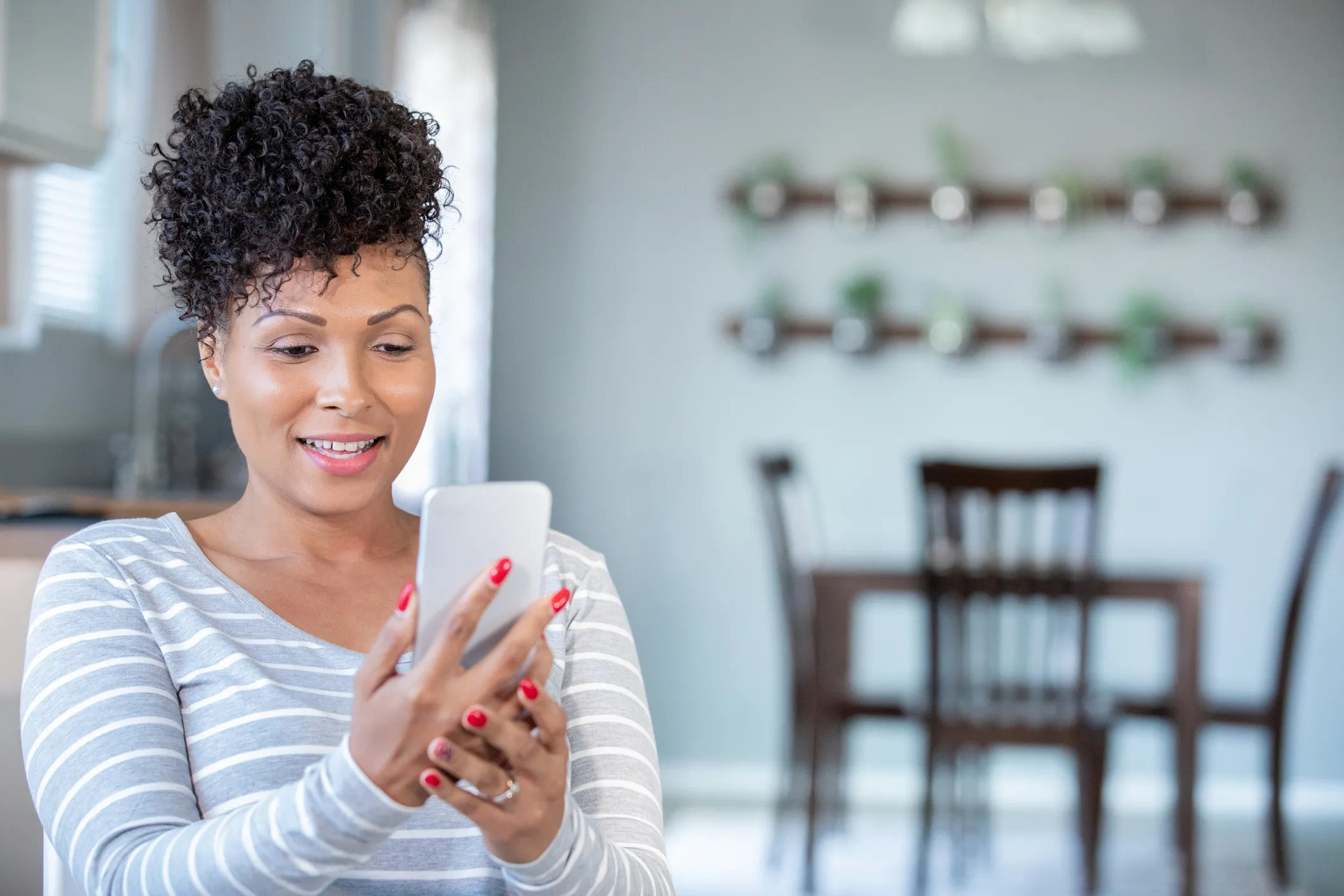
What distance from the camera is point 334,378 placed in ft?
3.31

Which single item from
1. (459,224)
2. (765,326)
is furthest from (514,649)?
(765,326)

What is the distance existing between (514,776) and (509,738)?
0.12ft

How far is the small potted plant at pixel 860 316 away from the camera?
168 inches

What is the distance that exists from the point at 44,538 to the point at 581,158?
3.32m

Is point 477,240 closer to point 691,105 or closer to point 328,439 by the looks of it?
point 691,105

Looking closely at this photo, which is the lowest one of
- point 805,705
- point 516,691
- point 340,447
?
point 805,705

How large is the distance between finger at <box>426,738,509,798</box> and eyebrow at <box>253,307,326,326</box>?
1.24 feet

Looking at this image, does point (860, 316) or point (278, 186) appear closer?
point (278, 186)

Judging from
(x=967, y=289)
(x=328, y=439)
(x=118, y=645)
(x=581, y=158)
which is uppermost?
(x=581, y=158)

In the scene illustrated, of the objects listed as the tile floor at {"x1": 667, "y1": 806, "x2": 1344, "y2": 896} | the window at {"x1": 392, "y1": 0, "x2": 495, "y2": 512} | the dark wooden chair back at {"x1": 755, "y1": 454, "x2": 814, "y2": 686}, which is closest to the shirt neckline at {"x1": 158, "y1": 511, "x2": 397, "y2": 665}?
the tile floor at {"x1": 667, "y1": 806, "x2": 1344, "y2": 896}

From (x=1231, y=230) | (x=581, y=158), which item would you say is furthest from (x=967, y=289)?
(x=581, y=158)

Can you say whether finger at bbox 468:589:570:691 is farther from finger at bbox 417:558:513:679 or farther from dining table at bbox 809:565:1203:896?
dining table at bbox 809:565:1203:896

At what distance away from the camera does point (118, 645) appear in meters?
0.94

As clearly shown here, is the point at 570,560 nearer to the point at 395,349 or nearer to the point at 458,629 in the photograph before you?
the point at 395,349
